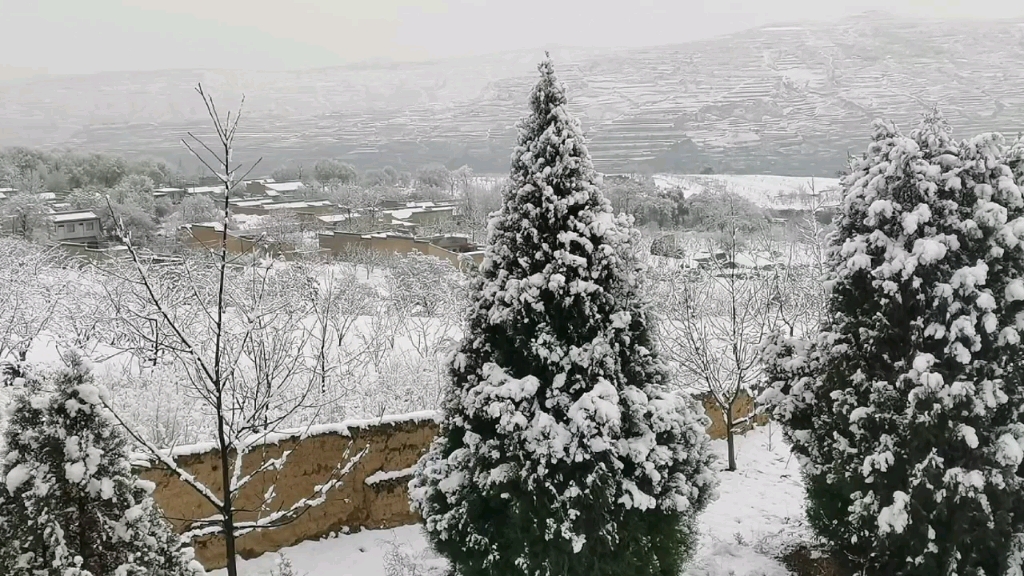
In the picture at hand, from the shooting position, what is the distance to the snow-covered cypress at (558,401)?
5.38m

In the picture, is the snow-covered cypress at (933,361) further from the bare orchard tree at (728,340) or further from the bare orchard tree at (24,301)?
the bare orchard tree at (24,301)

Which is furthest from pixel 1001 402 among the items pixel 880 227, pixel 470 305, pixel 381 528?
pixel 381 528

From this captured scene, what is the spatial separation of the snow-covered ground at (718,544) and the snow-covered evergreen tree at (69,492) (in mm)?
3481

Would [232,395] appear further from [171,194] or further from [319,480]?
[171,194]

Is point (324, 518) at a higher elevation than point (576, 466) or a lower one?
lower

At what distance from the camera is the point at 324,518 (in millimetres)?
8742

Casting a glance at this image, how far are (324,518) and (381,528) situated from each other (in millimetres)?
775

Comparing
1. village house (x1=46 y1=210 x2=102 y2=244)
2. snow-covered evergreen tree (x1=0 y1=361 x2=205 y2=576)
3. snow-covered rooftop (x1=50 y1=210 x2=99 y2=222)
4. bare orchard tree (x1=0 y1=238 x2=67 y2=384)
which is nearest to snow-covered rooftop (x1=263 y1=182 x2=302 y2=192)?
snow-covered rooftop (x1=50 y1=210 x2=99 y2=222)

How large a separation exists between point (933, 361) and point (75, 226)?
54.1 meters

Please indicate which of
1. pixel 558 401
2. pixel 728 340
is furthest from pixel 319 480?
pixel 728 340

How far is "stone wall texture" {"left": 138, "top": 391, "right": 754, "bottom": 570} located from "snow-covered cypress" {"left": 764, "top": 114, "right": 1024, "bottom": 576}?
4955 mm

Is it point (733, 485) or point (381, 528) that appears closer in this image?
point (381, 528)

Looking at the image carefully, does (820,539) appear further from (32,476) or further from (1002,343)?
(32,476)

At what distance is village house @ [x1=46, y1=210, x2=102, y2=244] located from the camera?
46531mm
